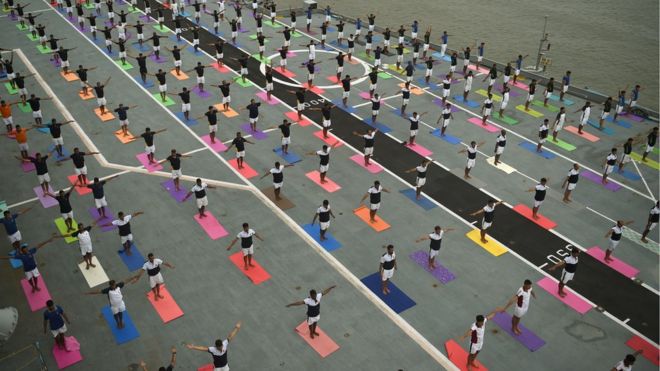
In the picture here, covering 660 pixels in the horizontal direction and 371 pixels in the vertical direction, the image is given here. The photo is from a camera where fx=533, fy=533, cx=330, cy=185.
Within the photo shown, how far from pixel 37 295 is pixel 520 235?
63.7 feet

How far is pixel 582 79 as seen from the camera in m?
41.4

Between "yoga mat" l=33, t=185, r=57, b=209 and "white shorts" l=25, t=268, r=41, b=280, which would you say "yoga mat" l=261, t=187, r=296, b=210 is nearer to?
"yoga mat" l=33, t=185, r=57, b=209

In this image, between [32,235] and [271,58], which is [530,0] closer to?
[271,58]

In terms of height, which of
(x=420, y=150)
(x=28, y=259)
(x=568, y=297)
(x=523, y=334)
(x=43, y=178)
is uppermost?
(x=43, y=178)

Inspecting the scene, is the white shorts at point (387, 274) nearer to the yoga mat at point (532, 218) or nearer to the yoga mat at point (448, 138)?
the yoga mat at point (532, 218)

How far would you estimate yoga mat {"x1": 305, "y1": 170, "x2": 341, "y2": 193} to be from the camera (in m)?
25.8

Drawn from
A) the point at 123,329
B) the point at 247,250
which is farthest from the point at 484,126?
the point at 123,329

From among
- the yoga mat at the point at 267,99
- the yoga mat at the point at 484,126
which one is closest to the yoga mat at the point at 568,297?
the yoga mat at the point at 484,126

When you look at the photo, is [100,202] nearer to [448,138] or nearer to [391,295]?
[391,295]

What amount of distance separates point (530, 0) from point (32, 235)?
57.7 meters

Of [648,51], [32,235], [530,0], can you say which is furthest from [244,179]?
[530,0]

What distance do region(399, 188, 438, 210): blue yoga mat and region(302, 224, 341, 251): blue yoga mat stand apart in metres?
4.99

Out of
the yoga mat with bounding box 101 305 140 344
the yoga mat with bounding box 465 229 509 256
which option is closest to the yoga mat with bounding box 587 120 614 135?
the yoga mat with bounding box 465 229 509 256

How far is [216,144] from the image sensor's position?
29.1m
